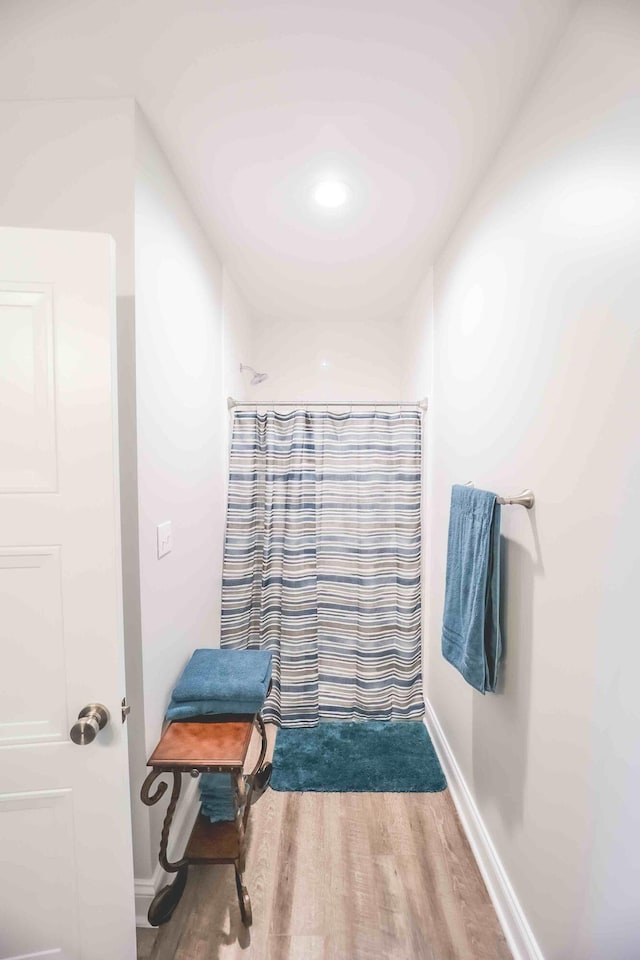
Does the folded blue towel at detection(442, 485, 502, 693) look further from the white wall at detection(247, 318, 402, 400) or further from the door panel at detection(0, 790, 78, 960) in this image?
the white wall at detection(247, 318, 402, 400)

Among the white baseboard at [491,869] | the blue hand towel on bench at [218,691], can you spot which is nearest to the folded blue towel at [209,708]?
the blue hand towel on bench at [218,691]

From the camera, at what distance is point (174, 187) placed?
138 centimetres

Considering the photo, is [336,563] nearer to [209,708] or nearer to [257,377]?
[209,708]

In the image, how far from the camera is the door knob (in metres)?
0.87

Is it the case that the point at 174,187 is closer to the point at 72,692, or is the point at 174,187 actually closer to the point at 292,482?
the point at 292,482

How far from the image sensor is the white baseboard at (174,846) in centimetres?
119

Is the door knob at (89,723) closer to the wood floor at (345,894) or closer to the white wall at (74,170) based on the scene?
the wood floor at (345,894)

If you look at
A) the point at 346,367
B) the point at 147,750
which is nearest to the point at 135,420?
the point at 147,750

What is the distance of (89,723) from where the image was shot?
883 mm

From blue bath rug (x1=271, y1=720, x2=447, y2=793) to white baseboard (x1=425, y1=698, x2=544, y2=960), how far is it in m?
0.11

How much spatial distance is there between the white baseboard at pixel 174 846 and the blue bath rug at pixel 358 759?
0.38 m

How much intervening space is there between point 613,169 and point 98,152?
1.35 m

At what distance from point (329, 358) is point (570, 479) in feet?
7.20

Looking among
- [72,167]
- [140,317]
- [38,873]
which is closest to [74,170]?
[72,167]
